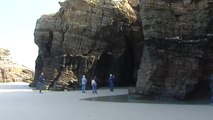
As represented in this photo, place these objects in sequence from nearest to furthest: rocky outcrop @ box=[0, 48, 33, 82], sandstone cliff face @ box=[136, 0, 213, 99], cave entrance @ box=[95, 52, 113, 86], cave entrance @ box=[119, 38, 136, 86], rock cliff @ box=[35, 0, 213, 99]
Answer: sandstone cliff face @ box=[136, 0, 213, 99] < rock cliff @ box=[35, 0, 213, 99] < cave entrance @ box=[95, 52, 113, 86] < cave entrance @ box=[119, 38, 136, 86] < rocky outcrop @ box=[0, 48, 33, 82]

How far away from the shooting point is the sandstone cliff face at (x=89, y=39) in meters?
39.7

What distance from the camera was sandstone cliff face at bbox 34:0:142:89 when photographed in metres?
39.7

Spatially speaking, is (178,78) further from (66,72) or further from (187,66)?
(66,72)

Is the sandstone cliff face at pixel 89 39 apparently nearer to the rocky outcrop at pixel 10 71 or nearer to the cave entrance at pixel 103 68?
the cave entrance at pixel 103 68

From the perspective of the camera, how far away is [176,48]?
24.2 metres

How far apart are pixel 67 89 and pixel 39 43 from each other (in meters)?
8.51

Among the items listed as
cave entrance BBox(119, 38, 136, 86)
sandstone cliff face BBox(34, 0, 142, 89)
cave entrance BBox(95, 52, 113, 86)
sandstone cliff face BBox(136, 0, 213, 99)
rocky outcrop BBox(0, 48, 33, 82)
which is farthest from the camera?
rocky outcrop BBox(0, 48, 33, 82)

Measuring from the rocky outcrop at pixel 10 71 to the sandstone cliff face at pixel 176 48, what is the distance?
137 ft

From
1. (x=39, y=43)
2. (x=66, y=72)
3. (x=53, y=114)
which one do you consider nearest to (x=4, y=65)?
(x=39, y=43)

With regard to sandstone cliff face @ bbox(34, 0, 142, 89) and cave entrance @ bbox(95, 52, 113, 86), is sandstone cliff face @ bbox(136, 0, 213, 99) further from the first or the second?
cave entrance @ bbox(95, 52, 113, 86)

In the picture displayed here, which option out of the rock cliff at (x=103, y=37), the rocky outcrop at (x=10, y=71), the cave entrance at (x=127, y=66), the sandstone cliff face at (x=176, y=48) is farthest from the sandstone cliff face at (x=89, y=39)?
the rocky outcrop at (x=10, y=71)

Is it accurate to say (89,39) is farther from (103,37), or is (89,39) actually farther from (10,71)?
(10,71)

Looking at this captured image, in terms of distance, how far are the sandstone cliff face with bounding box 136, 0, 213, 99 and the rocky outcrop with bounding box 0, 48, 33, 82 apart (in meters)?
41.9

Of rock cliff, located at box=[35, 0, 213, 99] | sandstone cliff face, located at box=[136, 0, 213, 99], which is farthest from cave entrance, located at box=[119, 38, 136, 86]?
sandstone cliff face, located at box=[136, 0, 213, 99]
